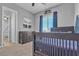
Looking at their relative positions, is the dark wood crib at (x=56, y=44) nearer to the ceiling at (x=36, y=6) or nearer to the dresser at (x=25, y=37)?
the dresser at (x=25, y=37)

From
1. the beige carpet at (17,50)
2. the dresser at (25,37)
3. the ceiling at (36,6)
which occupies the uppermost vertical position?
the ceiling at (36,6)

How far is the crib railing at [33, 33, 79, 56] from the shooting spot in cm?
142

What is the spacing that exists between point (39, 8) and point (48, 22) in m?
0.24

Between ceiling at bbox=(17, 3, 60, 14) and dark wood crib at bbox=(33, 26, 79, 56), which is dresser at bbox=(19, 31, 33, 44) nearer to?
dark wood crib at bbox=(33, 26, 79, 56)

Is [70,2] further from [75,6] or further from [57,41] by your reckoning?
[57,41]

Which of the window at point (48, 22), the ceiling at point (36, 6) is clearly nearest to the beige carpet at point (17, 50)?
the window at point (48, 22)

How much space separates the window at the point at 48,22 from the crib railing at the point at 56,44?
0.09 metres

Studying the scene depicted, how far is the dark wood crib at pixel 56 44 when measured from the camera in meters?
1.42

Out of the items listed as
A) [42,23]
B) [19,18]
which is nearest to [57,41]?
[42,23]

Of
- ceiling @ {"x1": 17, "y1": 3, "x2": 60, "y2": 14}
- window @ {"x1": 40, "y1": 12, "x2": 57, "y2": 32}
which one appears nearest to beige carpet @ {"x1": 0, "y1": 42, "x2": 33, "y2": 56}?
window @ {"x1": 40, "y1": 12, "x2": 57, "y2": 32}

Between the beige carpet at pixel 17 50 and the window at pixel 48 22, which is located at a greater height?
the window at pixel 48 22

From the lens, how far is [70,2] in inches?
60.1

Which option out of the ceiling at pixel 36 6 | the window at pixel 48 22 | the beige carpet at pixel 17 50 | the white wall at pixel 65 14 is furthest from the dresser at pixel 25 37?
the white wall at pixel 65 14

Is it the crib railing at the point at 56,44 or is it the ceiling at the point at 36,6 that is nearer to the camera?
the crib railing at the point at 56,44
